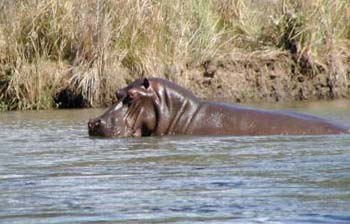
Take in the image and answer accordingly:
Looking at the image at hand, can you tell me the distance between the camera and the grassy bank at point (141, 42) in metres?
14.7

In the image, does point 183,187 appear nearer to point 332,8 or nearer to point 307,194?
point 307,194

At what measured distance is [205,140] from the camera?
380 inches

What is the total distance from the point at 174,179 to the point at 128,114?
10.5 ft

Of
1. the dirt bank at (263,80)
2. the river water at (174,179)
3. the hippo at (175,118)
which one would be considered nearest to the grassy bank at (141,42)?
the dirt bank at (263,80)

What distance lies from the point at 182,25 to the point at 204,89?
0.93m

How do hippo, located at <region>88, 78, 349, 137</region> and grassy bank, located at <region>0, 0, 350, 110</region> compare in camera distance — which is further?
grassy bank, located at <region>0, 0, 350, 110</region>

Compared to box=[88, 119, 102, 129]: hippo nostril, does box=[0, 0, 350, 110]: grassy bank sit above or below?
above

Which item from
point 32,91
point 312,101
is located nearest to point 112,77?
point 32,91

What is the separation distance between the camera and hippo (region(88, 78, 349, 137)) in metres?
10.1

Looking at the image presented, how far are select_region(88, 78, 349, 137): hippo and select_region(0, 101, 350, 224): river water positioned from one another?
0.25 metres

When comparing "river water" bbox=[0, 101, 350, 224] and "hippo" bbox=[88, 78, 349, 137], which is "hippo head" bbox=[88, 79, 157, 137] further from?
"river water" bbox=[0, 101, 350, 224]

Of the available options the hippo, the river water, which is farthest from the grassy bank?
the hippo

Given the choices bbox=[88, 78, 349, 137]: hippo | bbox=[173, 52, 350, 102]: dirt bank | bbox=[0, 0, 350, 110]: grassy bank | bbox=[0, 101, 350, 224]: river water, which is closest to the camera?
bbox=[0, 101, 350, 224]: river water

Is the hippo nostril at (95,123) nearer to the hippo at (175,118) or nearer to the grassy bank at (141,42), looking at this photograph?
the hippo at (175,118)
